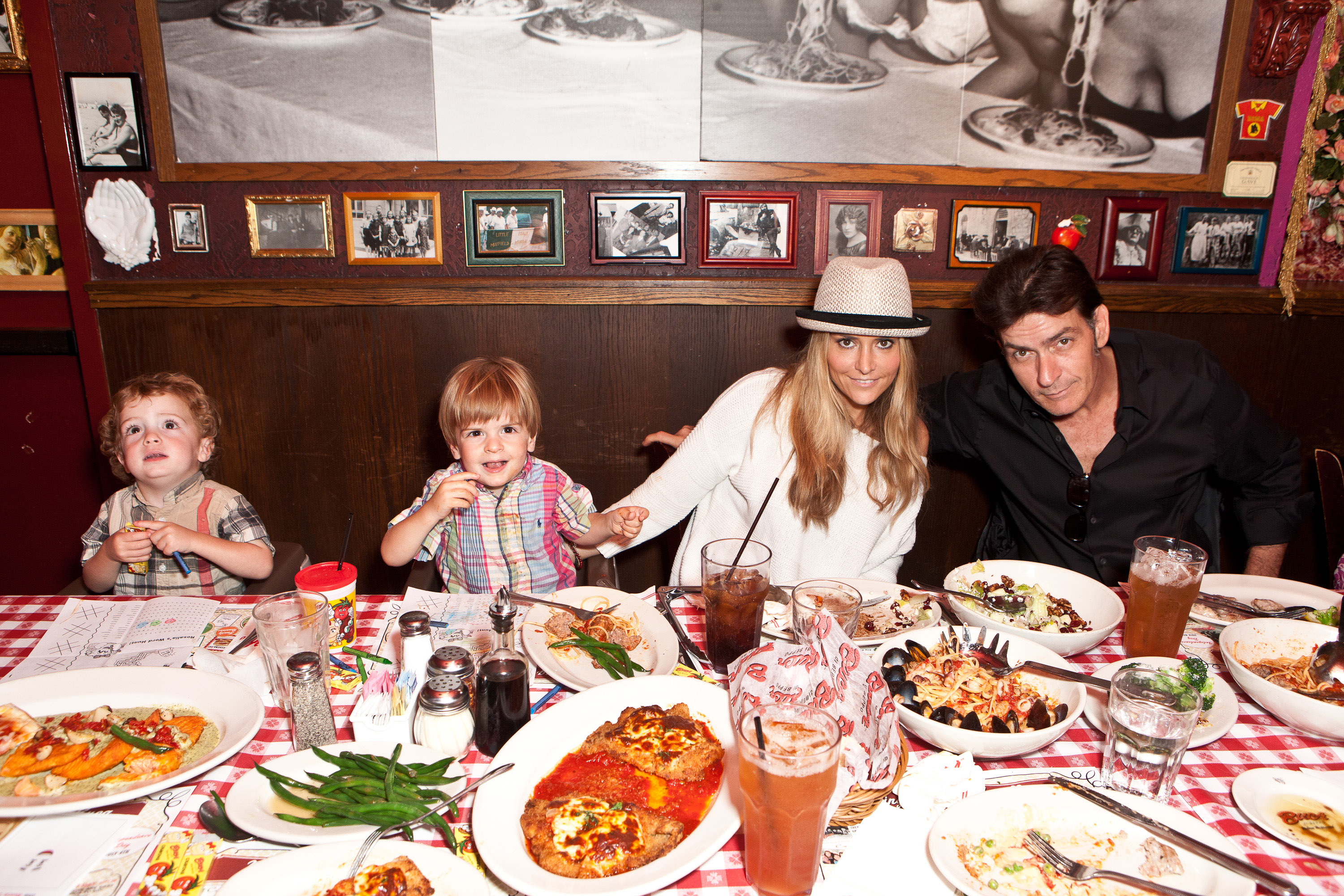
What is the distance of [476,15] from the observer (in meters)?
2.59

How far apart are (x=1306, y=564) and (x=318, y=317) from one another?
4.18 metres

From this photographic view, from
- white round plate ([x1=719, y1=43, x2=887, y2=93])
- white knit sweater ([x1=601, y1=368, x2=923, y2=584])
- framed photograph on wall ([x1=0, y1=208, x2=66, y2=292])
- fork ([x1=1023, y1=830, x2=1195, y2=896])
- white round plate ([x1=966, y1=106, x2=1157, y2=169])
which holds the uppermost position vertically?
white round plate ([x1=719, y1=43, x2=887, y2=93])

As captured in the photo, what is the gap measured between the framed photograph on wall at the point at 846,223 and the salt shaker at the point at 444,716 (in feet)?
7.27

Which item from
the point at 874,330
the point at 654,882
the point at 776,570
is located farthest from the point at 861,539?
the point at 654,882

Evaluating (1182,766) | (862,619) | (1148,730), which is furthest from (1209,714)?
(862,619)

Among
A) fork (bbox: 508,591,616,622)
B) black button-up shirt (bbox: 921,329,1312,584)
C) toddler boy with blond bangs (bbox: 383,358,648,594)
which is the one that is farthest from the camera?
black button-up shirt (bbox: 921,329,1312,584)

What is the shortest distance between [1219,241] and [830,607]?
8.71ft

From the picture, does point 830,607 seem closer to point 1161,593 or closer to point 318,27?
point 1161,593

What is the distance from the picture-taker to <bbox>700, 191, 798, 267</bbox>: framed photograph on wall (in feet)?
9.06

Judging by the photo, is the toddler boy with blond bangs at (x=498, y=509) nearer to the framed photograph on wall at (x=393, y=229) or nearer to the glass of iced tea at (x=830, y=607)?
the glass of iced tea at (x=830, y=607)

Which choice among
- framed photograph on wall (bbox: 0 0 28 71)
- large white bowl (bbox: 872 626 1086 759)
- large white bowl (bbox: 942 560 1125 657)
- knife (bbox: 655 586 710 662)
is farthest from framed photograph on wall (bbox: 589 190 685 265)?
framed photograph on wall (bbox: 0 0 28 71)

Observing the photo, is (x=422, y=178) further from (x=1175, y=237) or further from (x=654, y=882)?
(x=1175, y=237)

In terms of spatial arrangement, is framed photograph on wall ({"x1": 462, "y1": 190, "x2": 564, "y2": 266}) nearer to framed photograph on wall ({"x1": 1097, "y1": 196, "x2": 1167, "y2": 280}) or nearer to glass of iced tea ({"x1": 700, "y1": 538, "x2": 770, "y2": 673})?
glass of iced tea ({"x1": 700, "y1": 538, "x2": 770, "y2": 673})

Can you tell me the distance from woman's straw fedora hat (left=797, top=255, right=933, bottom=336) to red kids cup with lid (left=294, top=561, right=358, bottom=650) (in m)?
1.32
